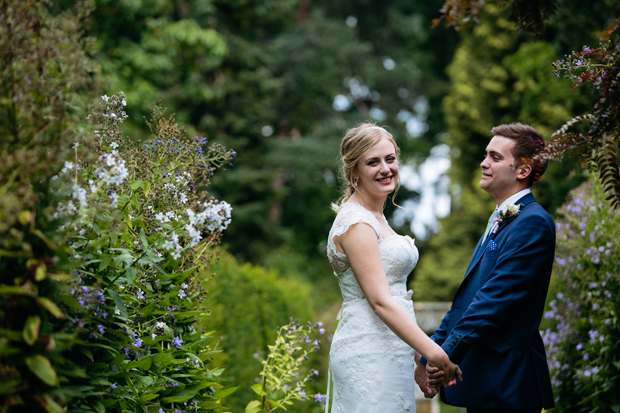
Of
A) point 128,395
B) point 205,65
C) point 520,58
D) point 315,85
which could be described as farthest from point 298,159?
point 128,395

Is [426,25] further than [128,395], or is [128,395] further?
[426,25]

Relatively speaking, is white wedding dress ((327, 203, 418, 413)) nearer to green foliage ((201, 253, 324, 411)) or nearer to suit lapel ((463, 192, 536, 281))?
suit lapel ((463, 192, 536, 281))

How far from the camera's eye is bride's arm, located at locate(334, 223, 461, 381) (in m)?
2.86

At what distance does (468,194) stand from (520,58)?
5.42 m

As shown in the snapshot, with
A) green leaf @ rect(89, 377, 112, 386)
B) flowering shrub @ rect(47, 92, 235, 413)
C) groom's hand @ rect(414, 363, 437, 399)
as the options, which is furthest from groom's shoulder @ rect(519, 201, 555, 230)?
green leaf @ rect(89, 377, 112, 386)

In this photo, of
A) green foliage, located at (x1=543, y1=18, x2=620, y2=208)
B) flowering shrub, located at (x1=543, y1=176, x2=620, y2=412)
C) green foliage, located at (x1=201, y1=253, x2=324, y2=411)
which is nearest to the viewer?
green foliage, located at (x1=543, y1=18, x2=620, y2=208)

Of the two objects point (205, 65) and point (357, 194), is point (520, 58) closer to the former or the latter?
point (205, 65)

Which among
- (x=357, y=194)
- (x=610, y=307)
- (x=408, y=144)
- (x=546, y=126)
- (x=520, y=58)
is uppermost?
(x=408, y=144)

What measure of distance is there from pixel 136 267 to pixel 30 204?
0.89 metres

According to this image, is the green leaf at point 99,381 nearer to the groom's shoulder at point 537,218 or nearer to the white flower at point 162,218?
the white flower at point 162,218

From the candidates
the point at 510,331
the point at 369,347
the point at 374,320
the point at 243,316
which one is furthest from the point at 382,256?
the point at 243,316

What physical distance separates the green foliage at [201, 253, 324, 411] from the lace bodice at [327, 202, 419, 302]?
333 cm

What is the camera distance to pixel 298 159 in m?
20.5

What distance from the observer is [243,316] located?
A: 24.8 ft
